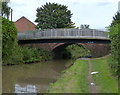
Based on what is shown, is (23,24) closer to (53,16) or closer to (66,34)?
A: (53,16)

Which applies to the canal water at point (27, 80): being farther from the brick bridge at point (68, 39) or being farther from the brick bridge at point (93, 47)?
the brick bridge at point (93, 47)

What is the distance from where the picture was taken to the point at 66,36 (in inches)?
1220

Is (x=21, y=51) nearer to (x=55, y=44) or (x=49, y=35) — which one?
(x=49, y=35)

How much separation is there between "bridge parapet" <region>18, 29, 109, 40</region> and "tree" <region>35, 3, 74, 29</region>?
1250 cm

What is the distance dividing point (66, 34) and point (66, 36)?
249 mm

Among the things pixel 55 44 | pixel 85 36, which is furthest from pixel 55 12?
pixel 85 36

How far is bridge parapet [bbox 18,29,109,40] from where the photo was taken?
29984mm

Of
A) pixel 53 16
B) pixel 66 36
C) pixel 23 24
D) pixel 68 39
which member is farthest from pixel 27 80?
pixel 23 24

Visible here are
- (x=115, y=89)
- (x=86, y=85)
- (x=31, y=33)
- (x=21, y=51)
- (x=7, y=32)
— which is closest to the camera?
(x=115, y=89)

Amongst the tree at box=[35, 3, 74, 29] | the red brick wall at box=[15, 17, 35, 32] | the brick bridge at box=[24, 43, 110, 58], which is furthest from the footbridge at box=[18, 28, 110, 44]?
the red brick wall at box=[15, 17, 35, 32]

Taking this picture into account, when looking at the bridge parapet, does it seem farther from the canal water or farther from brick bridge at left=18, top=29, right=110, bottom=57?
the canal water

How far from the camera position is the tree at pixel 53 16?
45125 millimetres

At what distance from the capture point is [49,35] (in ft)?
105

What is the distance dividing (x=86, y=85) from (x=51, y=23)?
35.7 metres
